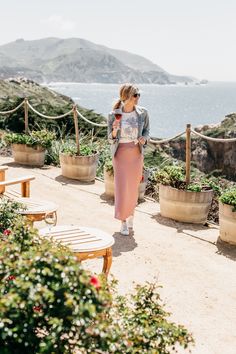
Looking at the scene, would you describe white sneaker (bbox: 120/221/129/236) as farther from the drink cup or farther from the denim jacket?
the drink cup

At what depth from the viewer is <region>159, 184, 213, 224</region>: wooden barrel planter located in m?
7.96

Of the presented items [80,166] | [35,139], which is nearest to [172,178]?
[80,166]

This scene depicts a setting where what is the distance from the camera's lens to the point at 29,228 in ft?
11.0

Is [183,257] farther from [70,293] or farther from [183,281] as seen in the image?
[70,293]

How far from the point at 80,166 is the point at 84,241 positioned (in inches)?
245

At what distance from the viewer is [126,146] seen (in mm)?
7121

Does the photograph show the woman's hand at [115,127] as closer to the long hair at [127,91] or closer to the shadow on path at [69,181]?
the long hair at [127,91]

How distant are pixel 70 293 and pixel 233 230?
4663 mm

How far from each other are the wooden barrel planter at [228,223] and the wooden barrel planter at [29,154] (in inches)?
250

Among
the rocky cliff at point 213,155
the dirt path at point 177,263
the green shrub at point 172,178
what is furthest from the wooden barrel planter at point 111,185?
the rocky cliff at point 213,155

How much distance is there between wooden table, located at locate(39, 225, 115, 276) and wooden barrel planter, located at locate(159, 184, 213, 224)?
307cm

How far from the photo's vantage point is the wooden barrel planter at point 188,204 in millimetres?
7957

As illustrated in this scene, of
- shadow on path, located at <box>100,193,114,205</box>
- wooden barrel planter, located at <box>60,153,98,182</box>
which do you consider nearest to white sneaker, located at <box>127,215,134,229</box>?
shadow on path, located at <box>100,193,114,205</box>

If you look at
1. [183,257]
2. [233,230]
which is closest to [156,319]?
[183,257]
